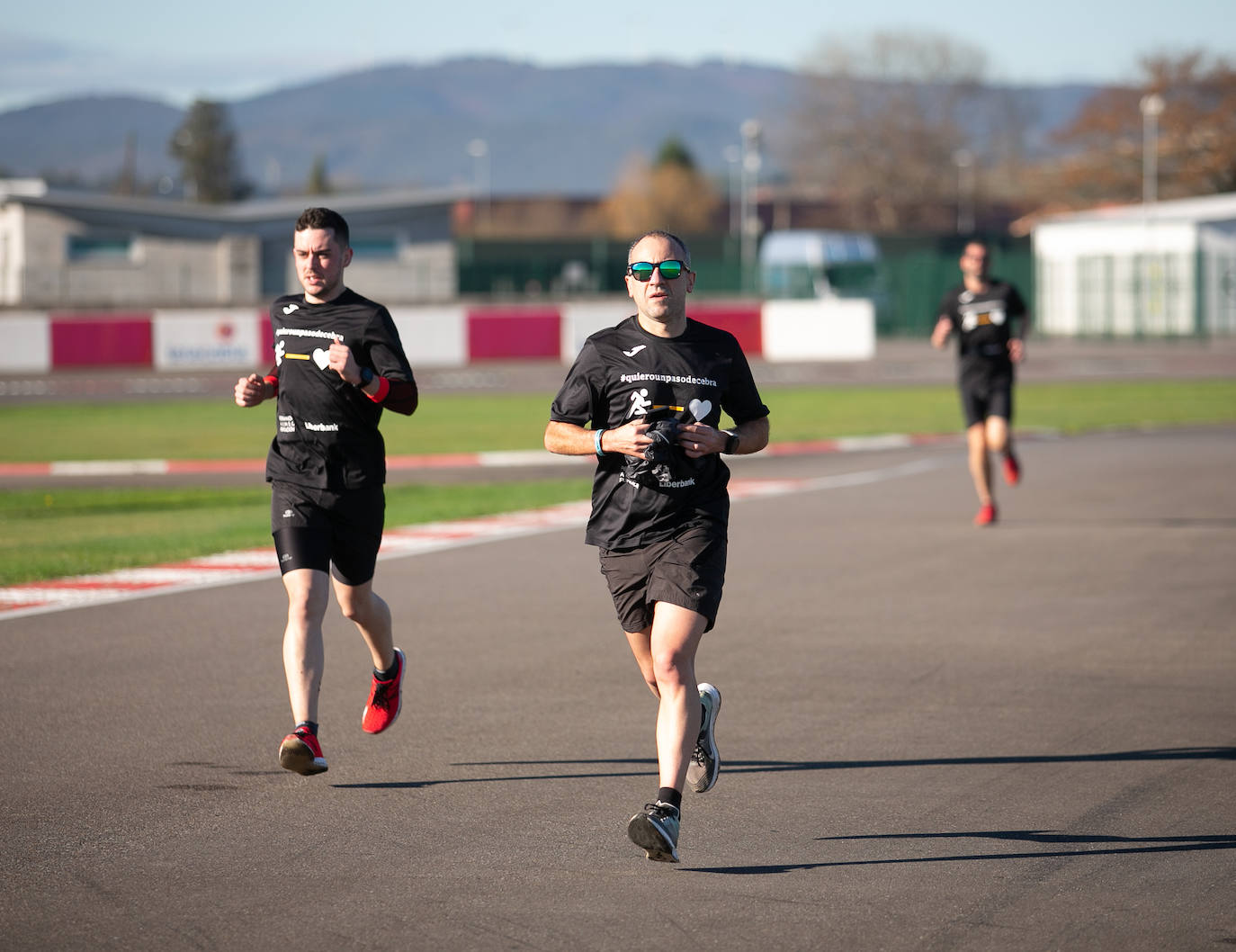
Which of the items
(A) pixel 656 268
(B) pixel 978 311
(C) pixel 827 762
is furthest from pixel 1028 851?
(B) pixel 978 311

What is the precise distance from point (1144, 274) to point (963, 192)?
160 ft

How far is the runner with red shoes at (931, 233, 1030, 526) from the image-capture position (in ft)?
42.4

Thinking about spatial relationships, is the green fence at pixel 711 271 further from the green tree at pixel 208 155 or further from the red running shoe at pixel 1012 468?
the green tree at pixel 208 155

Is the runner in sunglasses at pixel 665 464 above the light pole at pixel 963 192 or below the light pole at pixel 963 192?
below

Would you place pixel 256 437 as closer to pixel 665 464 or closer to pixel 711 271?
pixel 665 464

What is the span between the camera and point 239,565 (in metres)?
11.3

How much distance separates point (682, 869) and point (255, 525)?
29.5 feet

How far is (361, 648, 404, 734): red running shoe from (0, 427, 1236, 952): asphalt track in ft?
0.22

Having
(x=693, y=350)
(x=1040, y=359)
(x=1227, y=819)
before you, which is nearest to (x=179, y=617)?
(x=693, y=350)

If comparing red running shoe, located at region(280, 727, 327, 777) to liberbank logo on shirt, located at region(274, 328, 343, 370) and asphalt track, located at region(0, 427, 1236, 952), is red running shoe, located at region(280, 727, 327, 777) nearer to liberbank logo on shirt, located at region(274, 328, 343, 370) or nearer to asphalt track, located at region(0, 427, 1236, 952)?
asphalt track, located at region(0, 427, 1236, 952)

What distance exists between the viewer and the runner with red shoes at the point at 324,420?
622 cm

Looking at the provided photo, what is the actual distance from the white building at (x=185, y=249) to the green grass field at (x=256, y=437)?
2729cm

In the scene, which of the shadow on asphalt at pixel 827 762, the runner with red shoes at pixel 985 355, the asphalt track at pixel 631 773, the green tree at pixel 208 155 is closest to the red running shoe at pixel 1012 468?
the runner with red shoes at pixel 985 355

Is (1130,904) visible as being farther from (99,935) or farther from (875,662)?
(875,662)
